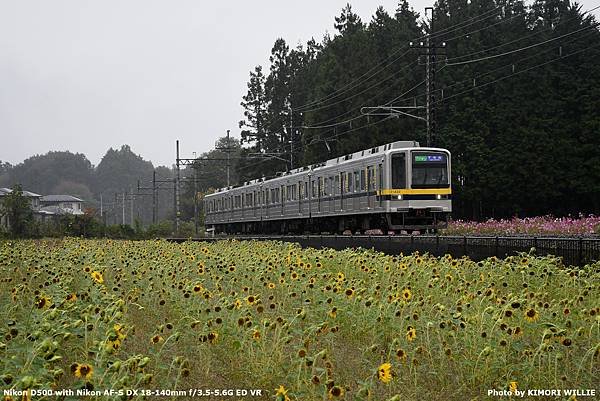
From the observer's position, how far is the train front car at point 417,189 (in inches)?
1031

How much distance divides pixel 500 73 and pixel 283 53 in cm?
2764

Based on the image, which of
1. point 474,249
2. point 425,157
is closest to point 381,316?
point 474,249

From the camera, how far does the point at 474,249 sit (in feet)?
53.0

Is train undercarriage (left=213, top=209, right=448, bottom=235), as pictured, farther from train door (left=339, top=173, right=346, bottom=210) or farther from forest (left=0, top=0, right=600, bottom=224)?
forest (left=0, top=0, right=600, bottom=224)

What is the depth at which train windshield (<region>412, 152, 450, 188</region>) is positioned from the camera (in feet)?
86.8

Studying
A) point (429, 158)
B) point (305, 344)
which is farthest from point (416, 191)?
point (305, 344)

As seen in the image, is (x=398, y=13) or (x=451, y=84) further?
(x=398, y=13)

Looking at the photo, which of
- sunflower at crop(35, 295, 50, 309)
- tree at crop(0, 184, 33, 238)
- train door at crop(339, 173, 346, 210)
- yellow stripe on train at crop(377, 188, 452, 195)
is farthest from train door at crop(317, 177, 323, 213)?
sunflower at crop(35, 295, 50, 309)

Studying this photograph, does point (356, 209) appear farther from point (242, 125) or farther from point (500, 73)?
point (242, 125)

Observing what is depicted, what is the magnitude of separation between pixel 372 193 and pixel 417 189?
155cm

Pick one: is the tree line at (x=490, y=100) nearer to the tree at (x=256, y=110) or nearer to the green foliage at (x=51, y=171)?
the tree at (x=256, y=110)

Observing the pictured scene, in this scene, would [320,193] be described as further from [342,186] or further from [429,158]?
[429,158]

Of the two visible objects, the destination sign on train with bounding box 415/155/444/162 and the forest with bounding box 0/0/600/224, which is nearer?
the destination sign on train with bounding box 415/155/444/162

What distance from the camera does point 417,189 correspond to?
26422 mm
